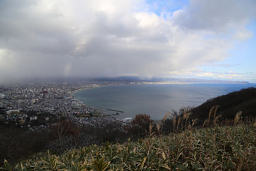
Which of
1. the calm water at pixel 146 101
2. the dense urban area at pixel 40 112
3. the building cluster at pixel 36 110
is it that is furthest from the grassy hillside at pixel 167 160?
the building cluster at pixel 36 110

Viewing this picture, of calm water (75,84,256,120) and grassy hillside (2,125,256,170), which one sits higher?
grassy hillside (2,125,256,170)

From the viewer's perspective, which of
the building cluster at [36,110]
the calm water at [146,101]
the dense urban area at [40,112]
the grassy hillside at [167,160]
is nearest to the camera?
the grassy hillside at [167,160]

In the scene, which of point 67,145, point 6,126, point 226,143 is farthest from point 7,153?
point 6,126

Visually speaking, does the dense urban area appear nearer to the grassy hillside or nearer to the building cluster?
the building cluster

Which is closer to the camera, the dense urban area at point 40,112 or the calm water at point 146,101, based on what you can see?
the dense urban area at point 40,112

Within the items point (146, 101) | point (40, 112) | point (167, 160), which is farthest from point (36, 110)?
point (167, 160)

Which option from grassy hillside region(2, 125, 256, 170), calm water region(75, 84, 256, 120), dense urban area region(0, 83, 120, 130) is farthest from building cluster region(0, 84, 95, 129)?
grassy hillside region(2, 125, 256, 170)

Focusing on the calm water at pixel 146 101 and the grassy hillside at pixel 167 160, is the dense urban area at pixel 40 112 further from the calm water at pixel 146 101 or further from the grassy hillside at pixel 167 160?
the grassy hillside at pixel 167 160

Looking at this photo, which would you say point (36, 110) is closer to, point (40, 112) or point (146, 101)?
point (40, 112)

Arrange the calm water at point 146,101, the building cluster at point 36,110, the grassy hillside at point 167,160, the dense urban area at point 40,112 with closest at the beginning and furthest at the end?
the grassy hillside at point 167,160
the dense urban area at point 40,112
the building cluster at point 36,110
the calm water at point 146,101

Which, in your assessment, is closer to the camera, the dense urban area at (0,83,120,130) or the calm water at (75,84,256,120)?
the dense urban area at (0,83,120,130)

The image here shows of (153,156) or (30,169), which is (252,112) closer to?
(153,156)
